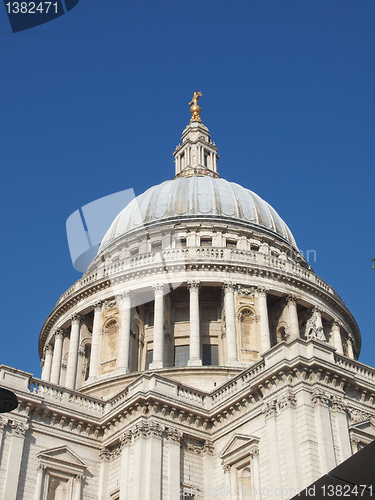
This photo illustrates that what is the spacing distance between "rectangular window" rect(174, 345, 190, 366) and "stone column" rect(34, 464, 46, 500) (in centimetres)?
1563

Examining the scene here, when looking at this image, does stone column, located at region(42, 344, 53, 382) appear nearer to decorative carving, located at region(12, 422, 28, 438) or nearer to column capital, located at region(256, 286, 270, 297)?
column capital, located at region(256, 286, 270, 297)

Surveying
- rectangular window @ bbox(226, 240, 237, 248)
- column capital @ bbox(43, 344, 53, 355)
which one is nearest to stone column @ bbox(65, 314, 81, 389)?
column capital @ bbox(43, 344, 53, 355)

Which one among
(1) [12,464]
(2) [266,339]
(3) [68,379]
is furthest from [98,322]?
(1) [12,464]

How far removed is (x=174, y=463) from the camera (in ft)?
92.6

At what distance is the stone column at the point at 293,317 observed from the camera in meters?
43.3

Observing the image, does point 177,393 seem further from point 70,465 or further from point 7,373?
point 7,373

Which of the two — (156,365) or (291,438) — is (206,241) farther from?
(291,438)

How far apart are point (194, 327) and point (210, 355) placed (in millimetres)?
2603

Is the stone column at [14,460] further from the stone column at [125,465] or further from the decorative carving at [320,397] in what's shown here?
the decorative carving at [320,397]

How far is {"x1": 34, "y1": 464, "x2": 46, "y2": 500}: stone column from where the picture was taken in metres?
27.3

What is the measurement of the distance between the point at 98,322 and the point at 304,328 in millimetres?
14546

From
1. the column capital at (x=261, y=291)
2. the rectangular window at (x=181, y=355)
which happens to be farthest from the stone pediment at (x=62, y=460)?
the column capital at (x=261, y=291)

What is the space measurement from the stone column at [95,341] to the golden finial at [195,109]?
2743cm

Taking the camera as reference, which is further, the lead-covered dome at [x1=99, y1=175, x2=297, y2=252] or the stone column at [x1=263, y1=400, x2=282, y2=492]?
the lead-covered dome at [x1=99, y1=175, x2=297, y2=252]
